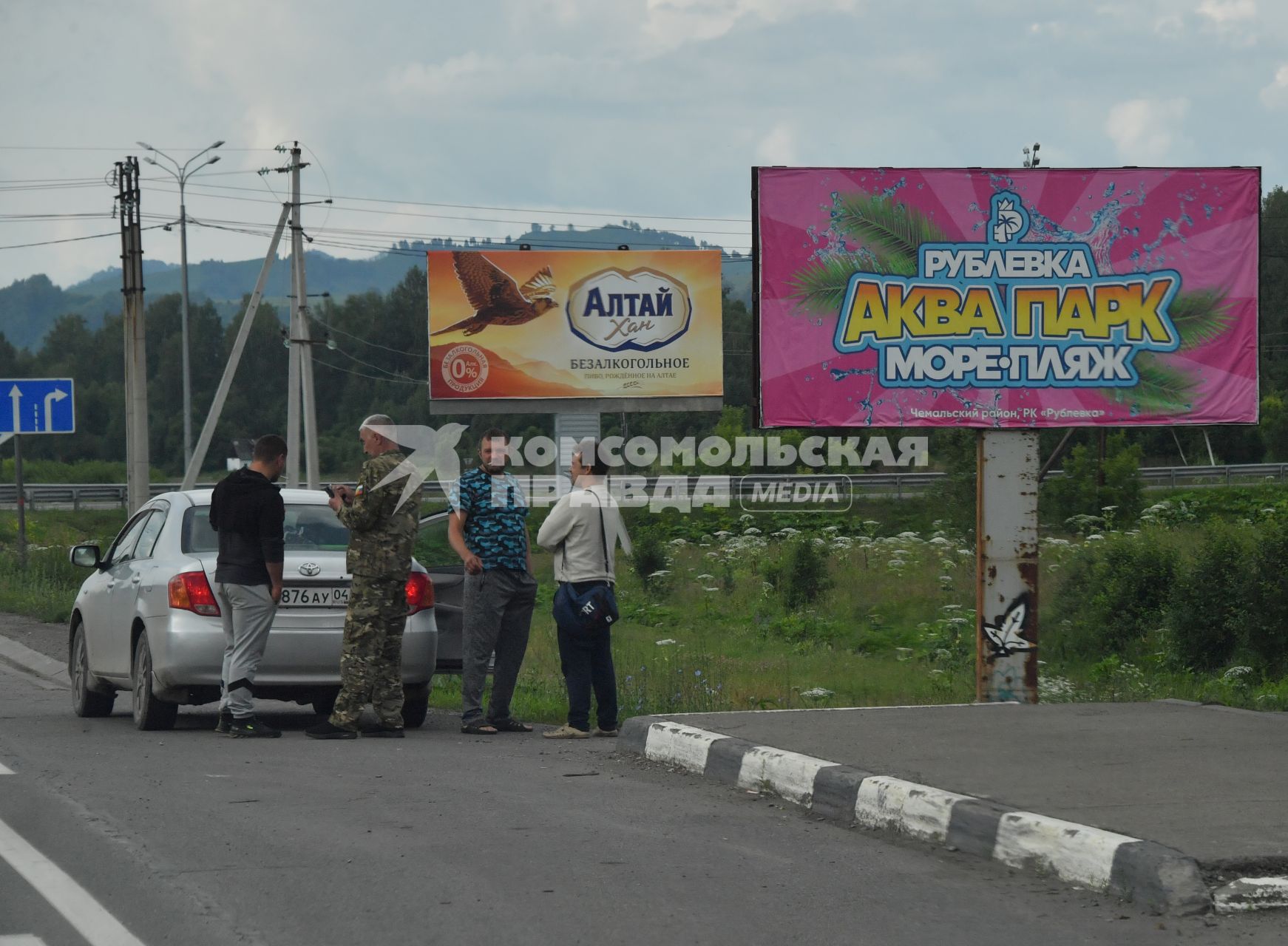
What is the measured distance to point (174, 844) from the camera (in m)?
5.63

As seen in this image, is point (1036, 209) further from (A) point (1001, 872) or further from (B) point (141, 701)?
(B) point (141, 701)

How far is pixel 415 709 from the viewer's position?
387 inches

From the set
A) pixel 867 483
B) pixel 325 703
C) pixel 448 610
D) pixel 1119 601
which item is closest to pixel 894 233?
pixel 448 610

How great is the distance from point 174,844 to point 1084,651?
60.2 feet

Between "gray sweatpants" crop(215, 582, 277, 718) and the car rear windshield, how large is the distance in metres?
0.66

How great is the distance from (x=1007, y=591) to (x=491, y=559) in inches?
125

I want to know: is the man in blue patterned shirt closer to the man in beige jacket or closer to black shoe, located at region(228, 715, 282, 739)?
the man in beige jacket

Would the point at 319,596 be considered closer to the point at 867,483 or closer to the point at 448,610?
the point at 448,610

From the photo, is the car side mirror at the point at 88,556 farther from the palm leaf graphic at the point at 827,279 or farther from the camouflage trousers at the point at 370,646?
the palm leaf graphic at the point at 827,279

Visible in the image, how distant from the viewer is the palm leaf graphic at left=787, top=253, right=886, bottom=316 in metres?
9.80

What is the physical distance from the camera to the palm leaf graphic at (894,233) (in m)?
9.77

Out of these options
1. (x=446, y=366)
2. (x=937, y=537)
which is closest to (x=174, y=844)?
(x=937, y=537)

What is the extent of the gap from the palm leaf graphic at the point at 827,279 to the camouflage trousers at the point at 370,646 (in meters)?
3.08

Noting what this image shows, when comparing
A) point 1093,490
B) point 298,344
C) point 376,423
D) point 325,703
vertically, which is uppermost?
point 298,344
